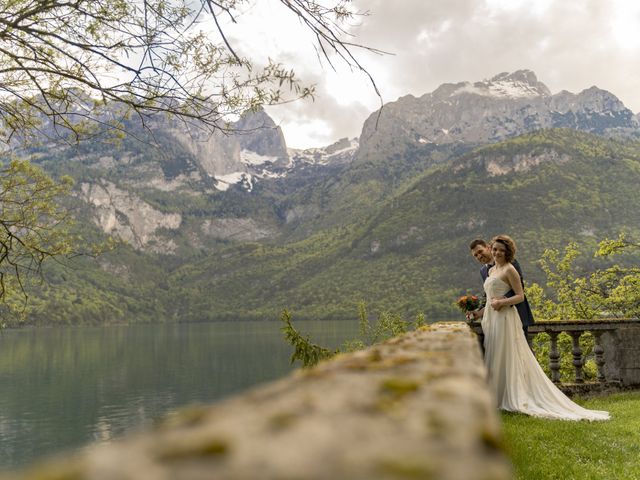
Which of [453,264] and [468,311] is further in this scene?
[453,264]

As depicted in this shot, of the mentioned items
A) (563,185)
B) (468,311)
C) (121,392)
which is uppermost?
(563,185)

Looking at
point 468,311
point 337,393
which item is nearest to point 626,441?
point 468,311

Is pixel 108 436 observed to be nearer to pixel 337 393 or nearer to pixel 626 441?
pixel 626 441

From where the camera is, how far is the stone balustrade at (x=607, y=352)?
10555 millimetres

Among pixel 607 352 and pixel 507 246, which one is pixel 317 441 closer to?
pixel 507 246

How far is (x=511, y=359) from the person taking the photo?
829cm

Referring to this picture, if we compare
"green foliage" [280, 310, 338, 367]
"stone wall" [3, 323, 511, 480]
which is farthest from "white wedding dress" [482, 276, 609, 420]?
"stone wall" [3, 323, 511, 480]

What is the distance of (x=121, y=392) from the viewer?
67.1 m

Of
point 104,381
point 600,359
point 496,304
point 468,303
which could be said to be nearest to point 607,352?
point 600,359

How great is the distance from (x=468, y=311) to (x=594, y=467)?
166 inches

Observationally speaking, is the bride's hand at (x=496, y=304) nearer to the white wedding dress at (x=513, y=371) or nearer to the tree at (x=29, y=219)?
the white wedding dress at (x=513, y=371)

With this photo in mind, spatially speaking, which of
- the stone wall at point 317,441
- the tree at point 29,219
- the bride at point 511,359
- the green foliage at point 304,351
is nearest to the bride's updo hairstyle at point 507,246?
the bride at point 511,359

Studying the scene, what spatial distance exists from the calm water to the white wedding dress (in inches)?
488

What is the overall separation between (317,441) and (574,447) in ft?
22.3
